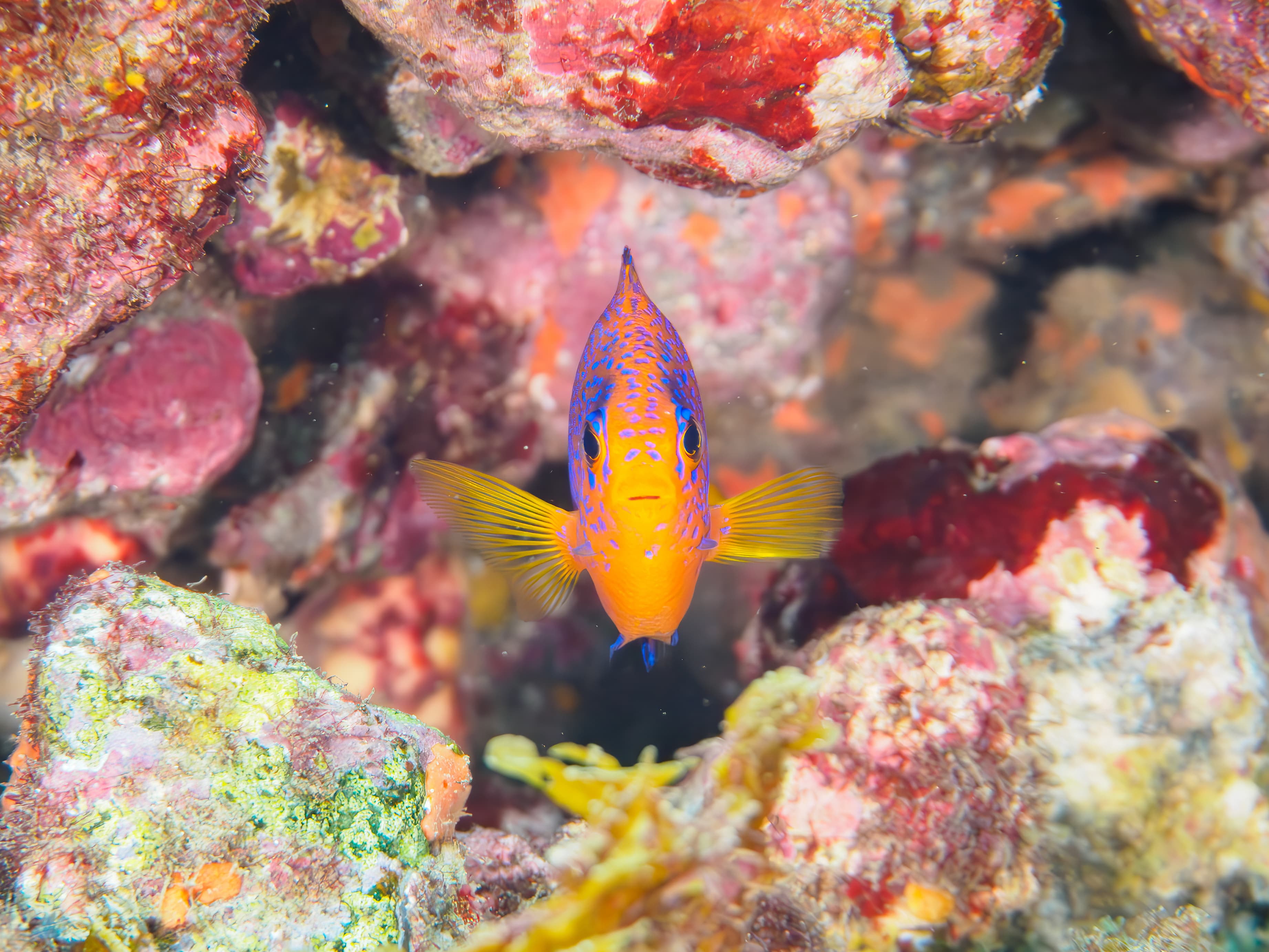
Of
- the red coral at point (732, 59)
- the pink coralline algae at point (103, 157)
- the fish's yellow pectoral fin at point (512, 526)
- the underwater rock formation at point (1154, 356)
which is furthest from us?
the underwater rock formation at point (1154, 356)

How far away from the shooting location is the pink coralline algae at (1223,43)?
2.57 metres

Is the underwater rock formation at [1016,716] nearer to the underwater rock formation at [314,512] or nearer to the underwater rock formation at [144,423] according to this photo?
the underwater rock formation at [314,512]

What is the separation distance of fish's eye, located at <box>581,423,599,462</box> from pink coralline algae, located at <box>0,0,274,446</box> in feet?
4.57

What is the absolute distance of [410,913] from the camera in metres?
1.89

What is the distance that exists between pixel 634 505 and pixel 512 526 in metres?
0.86

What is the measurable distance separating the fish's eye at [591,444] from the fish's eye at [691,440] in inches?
11.4

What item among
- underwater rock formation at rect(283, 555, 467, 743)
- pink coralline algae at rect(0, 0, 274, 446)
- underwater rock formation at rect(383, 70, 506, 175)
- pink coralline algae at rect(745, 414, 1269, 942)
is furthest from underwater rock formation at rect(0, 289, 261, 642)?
pink coralline algae at rect(745, 414, 1269, 942)

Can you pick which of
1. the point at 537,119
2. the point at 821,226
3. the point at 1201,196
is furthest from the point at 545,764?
the point at 1201,196

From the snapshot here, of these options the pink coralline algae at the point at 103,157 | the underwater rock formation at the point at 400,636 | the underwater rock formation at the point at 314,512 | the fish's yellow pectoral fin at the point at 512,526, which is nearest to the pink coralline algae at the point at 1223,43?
the fish's yellow pectoral fin at the point at 512,526

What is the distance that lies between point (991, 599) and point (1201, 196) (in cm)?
284

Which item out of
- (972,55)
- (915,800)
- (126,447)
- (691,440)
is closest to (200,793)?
(691,440)

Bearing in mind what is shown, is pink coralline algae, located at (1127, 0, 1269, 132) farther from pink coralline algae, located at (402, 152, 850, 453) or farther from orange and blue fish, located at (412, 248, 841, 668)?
orange and blue fish, located at (412, 248, 841, 668)

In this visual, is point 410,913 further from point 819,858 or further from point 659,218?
point 659,218

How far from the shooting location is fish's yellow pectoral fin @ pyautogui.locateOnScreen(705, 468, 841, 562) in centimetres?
286
